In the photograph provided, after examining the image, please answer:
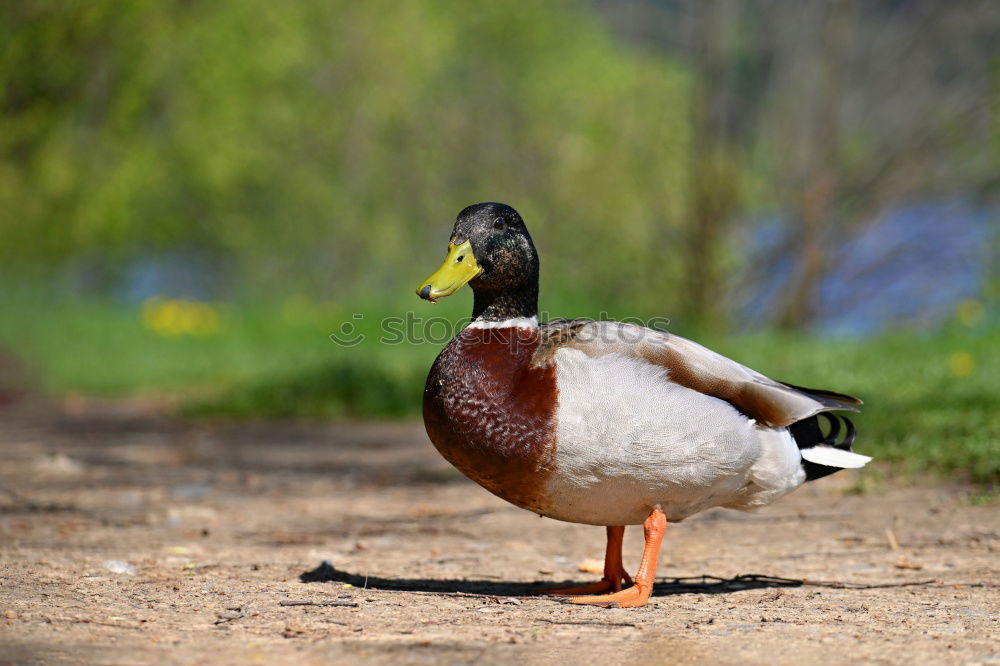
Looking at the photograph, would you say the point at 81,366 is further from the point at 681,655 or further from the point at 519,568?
the point at 681,655

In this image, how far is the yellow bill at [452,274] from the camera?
3195 millimetres

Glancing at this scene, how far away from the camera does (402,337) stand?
36.2 ft

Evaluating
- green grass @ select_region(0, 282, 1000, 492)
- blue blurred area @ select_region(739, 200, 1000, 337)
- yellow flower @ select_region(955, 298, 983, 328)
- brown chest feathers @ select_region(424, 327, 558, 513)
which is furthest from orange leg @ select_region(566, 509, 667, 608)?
blue blurred area @ select_region(739, 200, 1000, 337)

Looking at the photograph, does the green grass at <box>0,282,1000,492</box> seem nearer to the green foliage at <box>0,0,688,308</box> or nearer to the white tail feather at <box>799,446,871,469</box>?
the green foliage at <box>0,0,688,308</box>

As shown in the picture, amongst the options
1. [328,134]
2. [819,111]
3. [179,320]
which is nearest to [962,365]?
[819,111]

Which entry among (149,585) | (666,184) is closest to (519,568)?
(149,585)

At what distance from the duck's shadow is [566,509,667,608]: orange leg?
0.19m

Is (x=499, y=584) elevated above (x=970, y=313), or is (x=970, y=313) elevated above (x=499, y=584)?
(x=970, y=313)

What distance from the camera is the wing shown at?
10.3 ft

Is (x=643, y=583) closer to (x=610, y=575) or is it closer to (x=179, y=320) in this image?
(x=610, y=575)

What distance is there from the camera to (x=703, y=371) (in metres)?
3.18

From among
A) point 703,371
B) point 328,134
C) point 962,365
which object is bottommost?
point 703,371

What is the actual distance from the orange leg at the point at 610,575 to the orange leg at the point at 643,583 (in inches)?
3.2

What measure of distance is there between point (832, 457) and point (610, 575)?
0.73 m
